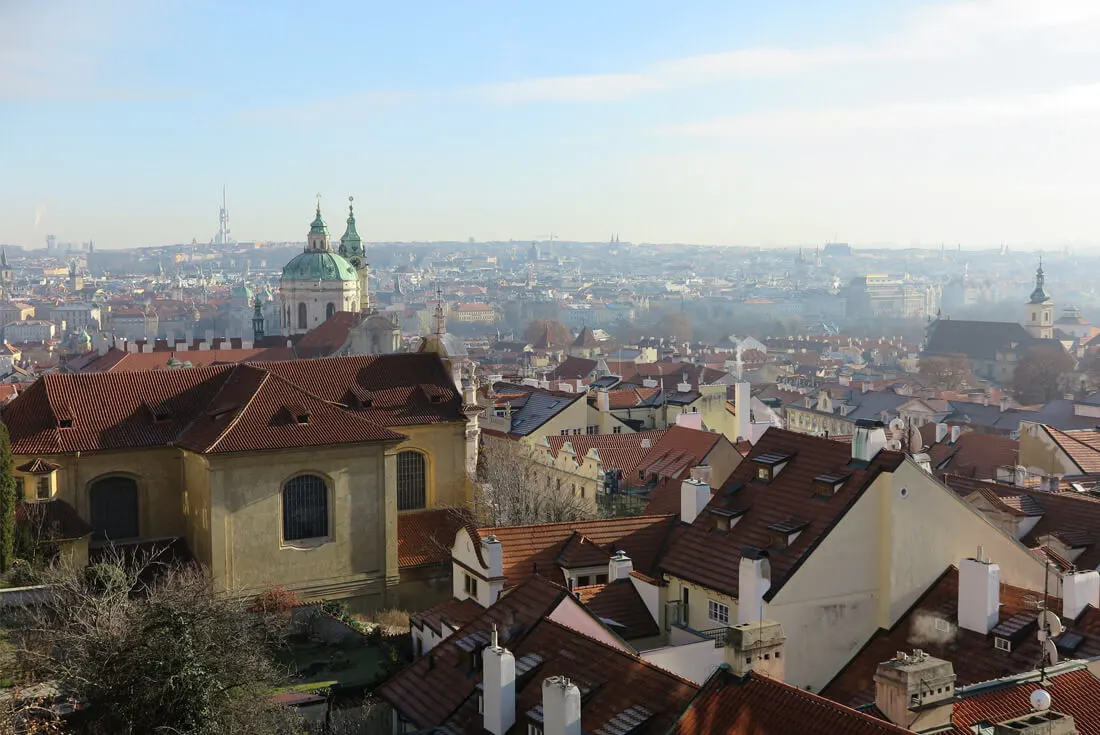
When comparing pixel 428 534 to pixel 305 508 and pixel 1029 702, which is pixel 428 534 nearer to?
pixel 305 508

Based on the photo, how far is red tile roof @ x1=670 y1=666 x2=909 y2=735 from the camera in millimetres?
15695

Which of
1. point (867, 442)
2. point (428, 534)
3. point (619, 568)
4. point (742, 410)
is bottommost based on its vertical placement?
point (428, 534)

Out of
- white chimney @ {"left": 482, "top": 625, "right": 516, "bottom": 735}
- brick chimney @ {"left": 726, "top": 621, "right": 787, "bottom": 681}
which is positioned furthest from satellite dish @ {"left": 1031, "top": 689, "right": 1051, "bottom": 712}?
white chimney @ {"left": 482, "top": 625, "right": 516, "bottom": 735}

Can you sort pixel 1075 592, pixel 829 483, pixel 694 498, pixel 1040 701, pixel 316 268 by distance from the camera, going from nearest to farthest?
pixel 1040 701
pixel 1075 592
pixel 829 483
pixel 694 498
pixel 316 268

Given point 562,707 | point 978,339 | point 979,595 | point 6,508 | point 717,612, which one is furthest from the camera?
point 978,339

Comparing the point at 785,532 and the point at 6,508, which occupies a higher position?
the point at 785,532

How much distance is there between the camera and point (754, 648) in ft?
56.4

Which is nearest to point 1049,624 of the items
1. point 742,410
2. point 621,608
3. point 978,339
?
point 621,608

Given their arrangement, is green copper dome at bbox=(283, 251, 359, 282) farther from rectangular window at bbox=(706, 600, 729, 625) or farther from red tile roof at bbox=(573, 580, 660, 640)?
rectangular window at bbox=(706, 600, 729, 625)

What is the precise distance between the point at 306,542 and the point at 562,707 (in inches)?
782

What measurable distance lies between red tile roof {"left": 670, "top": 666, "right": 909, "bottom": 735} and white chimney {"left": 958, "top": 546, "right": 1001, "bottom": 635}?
6801 millimetres

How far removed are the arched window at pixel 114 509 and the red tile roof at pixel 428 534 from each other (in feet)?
24.4

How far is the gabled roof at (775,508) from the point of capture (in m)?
23.8

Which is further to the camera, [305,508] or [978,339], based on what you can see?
[978,339]
